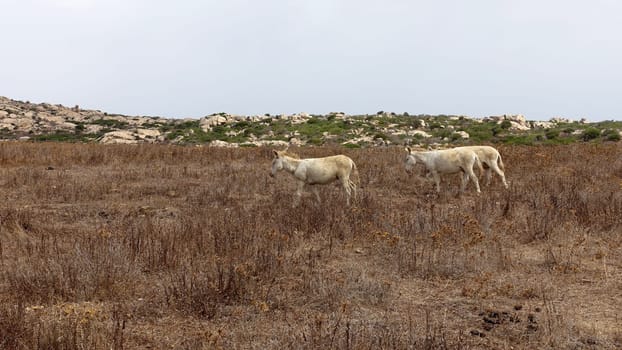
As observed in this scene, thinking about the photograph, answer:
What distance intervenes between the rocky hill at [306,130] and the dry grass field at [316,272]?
20.1m

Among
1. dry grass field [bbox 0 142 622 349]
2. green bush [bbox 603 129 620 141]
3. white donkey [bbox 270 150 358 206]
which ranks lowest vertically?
dry grass field [bbox 0 142 622 349]

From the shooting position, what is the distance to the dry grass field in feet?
16.0

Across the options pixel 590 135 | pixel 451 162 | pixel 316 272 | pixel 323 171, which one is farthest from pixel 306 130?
pixel 316 272

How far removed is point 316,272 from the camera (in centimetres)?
680

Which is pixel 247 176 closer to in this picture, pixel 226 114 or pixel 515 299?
pixel 515 299

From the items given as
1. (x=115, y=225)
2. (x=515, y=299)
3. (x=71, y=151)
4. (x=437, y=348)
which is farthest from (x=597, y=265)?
(x=71, y=151)

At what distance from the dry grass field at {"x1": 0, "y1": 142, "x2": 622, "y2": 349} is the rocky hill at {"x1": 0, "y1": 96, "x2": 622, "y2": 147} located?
20.1m

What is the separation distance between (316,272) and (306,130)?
110 ft

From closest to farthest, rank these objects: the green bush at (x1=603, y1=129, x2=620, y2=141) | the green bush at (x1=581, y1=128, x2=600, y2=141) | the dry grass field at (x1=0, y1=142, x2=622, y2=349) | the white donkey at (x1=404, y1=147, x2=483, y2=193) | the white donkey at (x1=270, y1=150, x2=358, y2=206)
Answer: the dry grass field at (x1=0, y1=142, x2=622, y2=349), the white donkey at (x1=270, y1=150, x2=358, y2=206), the white donkey at (x1=404, y1=147, x2=483, y2=193), the green bush at (x1=603, y1=129, x2=620, y2=141), the green bush at (x1=581, y1=128, x2=600, y2=141)

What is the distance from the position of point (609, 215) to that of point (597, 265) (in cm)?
258

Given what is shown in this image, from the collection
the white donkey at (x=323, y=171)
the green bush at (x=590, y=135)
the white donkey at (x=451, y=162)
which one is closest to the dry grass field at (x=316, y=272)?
the white donkey at (x=323, y=171)

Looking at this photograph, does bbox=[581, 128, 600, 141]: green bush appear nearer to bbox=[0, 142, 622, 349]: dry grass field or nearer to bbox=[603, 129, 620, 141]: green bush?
bbox=[603, 129, 620, 141]: green bush

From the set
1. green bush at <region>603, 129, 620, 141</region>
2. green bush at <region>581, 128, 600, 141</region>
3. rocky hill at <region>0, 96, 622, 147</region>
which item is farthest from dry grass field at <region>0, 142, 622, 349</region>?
rocky hill at <region>0, 96, 622, 147</region>

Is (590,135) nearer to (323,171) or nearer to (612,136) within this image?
(612,136)
